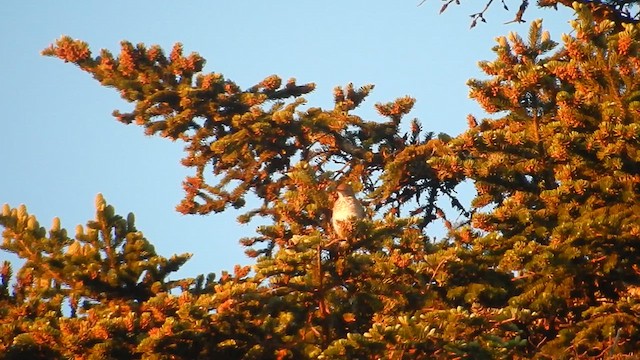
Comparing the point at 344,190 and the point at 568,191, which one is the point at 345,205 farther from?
the point at 568,191

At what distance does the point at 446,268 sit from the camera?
9531 millimetres

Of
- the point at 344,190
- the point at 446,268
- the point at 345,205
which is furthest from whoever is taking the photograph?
the point at 344,190

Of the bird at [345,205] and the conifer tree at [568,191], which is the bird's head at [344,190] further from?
the conifer tree at [568,191]

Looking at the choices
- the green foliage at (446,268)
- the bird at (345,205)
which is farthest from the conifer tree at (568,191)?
the bird at (345,205)

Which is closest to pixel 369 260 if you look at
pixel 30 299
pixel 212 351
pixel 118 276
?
pixel 212 351

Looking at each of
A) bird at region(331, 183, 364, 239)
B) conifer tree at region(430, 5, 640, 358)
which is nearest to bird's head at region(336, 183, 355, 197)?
bird at region(331, 183, 364, 239)

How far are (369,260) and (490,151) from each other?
2158 millimetres

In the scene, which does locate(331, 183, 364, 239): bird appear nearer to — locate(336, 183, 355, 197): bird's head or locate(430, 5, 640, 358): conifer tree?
locate(336, 183, 355, 197): bird's head

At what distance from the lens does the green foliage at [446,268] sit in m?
8.73

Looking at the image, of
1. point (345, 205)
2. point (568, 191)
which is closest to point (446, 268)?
point (568, 191)

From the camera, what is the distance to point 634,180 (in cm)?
1009

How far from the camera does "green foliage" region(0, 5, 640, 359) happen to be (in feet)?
28.7

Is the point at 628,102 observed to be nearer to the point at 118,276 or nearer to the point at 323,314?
the point at 323,314

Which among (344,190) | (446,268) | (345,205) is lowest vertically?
(446,268)
